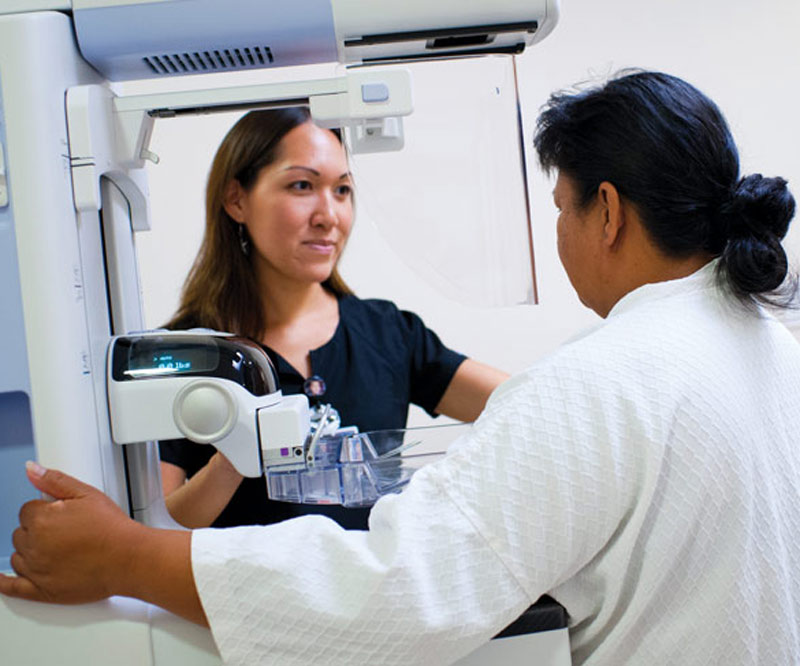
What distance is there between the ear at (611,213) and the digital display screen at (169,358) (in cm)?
49

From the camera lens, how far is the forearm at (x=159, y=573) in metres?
0.76

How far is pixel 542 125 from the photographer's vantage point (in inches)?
41.6

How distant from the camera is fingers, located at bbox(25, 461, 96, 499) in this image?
0.81 metres

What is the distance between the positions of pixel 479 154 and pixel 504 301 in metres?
0.20

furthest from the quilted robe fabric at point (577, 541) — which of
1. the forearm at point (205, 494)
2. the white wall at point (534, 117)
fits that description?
the white wall at point (534, 117)

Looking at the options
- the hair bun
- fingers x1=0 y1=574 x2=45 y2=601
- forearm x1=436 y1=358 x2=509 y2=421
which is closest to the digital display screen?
fingers x1=0 y1=574 x2=45 y2=601

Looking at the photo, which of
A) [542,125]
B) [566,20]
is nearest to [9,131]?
[542,125]

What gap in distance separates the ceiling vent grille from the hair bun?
57 centimetres

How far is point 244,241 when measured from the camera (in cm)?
171

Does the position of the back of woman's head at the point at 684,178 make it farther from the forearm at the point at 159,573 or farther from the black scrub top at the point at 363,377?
the black scrub top at the point at 363,377

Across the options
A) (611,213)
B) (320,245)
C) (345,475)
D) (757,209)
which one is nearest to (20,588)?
(345,475)

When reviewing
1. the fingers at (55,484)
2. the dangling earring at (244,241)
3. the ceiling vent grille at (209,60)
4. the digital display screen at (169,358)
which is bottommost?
the fingers at (55,484)

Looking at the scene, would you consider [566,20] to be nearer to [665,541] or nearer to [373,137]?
[373,137]

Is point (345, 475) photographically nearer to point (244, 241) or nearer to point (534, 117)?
point (244, 241)
